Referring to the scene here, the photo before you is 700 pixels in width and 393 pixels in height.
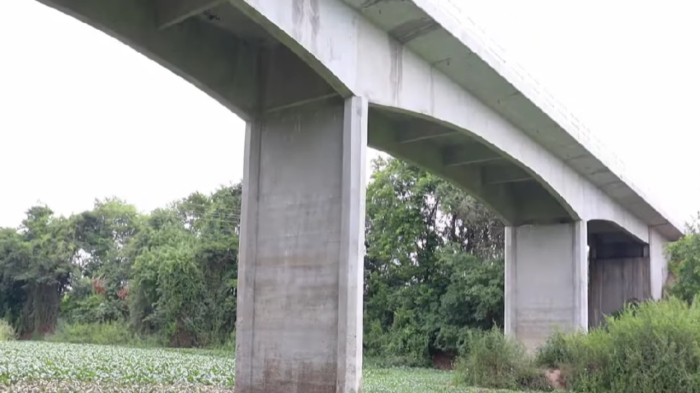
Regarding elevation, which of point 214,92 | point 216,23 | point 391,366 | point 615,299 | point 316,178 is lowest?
point 391,366

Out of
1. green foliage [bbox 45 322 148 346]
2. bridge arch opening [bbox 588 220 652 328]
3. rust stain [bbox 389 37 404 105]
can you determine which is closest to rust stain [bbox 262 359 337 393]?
rust stain [bbox 389 37 404 105]

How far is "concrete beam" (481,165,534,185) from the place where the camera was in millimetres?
20506

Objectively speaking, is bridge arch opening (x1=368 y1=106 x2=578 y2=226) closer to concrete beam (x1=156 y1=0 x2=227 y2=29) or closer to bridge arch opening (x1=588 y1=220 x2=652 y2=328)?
bridge arch opening (x1=588 y1=220 x2=652 y2=328)

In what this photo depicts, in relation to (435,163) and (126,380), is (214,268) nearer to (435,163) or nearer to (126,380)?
(435,163)

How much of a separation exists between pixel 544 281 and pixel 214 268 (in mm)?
19756

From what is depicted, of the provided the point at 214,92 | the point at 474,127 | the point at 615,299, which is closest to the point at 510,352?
the point at 474,127

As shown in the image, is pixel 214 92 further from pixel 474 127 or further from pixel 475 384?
pixel 475 384

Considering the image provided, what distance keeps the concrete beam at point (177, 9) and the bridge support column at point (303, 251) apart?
105 inches

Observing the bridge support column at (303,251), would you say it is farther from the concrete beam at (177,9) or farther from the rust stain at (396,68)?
the concrete beam at (177,9)

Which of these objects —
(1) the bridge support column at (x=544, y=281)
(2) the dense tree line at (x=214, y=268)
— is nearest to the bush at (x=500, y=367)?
(1) the bridge support column at (x=544, y=281)

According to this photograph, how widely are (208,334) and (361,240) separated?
26.1 metres

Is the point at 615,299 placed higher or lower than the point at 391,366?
higher

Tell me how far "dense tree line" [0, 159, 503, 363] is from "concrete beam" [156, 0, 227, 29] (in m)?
18.4

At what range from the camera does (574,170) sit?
20938mm
